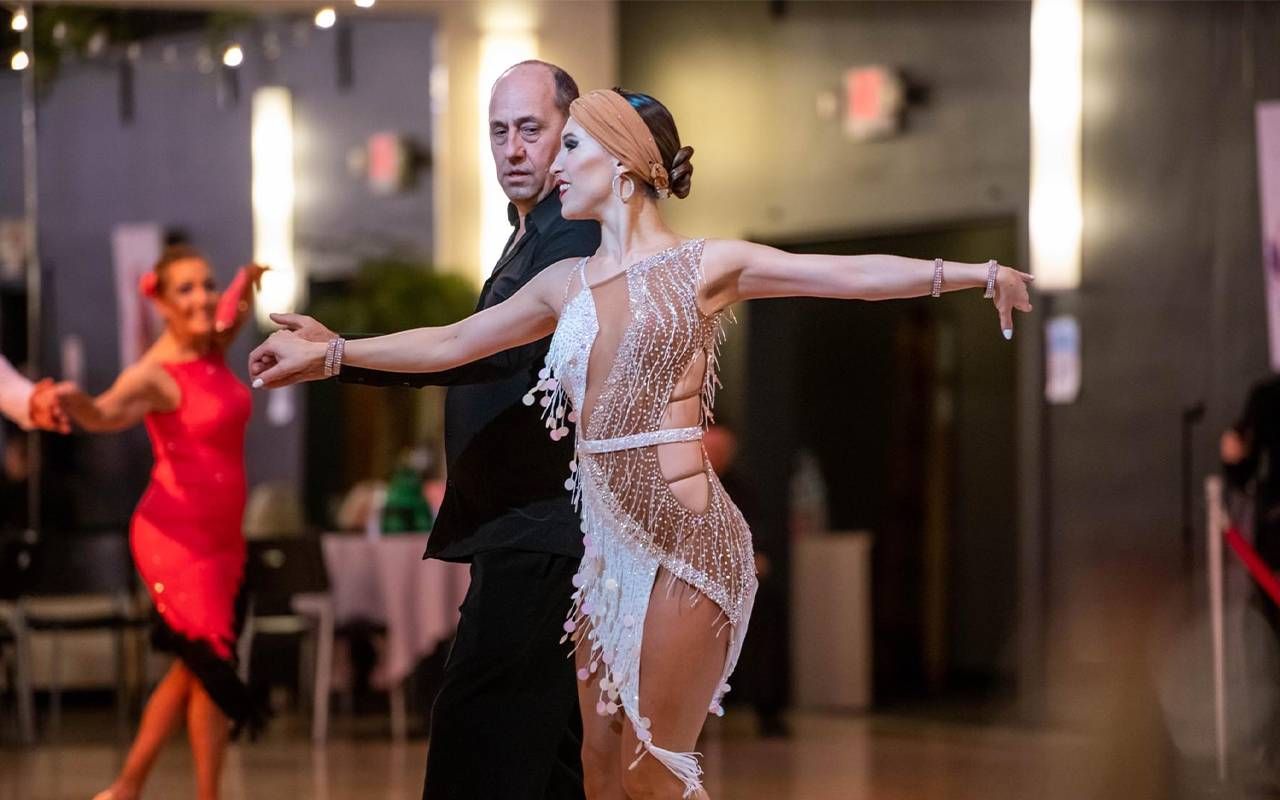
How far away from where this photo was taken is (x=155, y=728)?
473cm

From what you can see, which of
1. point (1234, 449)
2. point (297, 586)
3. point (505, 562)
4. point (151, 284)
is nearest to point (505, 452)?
point (505, 562)

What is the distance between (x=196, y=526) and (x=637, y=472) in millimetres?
2372

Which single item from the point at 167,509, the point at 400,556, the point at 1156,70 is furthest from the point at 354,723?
the point at 1156,70

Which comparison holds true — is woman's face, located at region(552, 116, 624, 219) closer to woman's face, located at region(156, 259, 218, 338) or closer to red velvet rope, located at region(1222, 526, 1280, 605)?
woman's face, located at region(156, 259, 218, 338)

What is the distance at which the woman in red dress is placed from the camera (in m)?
4.79

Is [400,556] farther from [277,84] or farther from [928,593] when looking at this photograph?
[277,84]

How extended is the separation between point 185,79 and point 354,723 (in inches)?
169

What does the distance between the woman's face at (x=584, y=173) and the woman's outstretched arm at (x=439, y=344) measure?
0.11 meters

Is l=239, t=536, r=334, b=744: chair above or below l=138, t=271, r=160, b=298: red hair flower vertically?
below

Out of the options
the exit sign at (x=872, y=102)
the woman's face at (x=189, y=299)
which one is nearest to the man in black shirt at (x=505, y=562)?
the woman's face at (x=189, y=299)

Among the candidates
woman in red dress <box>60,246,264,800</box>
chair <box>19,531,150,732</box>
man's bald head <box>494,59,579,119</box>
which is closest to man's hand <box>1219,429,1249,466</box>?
woman in red dress <box>60,246,264,800</box>

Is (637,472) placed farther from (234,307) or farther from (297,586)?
(297,586)

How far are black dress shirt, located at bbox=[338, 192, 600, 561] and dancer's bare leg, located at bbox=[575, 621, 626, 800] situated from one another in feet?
0.77

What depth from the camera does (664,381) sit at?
2826 millimetres
